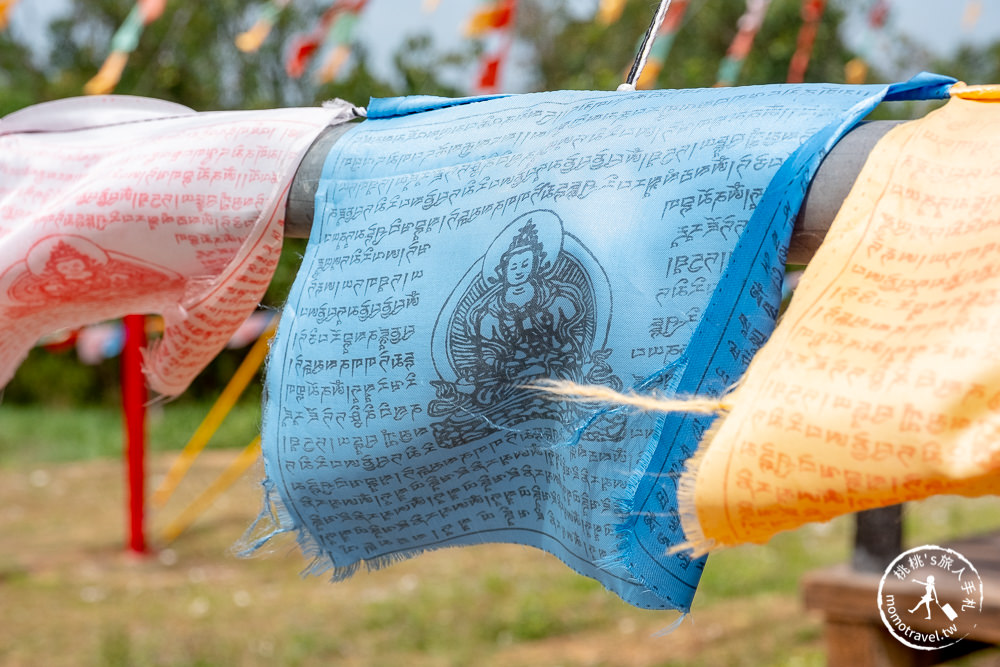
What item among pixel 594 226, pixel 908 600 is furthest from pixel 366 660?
pixel 594 226

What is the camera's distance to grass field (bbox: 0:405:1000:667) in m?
2.87

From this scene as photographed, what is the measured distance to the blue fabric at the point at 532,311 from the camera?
587 millimetres

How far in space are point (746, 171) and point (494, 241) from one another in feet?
0.53

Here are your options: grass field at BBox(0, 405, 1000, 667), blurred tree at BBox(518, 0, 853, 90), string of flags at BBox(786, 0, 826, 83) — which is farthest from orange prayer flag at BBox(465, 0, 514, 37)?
blurred tree at BBox(518, 0, 853, 90)

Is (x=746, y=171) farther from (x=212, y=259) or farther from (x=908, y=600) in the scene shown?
(x=908, y=600)

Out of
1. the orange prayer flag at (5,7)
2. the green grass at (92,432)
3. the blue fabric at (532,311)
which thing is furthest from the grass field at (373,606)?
the blue fabric at (532,311)

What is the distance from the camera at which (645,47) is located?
0.78 metres

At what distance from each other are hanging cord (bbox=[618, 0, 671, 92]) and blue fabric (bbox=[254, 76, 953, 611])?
0.20 ft

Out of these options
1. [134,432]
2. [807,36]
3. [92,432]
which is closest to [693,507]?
[134,432]

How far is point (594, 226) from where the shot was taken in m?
0.62

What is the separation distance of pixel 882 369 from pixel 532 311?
0.23 meters

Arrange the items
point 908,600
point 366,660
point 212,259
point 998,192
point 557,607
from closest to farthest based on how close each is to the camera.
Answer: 1. point 998,192
2. point 212,259
3. point 908,600
4. point 366,660
5. point 557,607

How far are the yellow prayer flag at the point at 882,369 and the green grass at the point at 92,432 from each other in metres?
5.23

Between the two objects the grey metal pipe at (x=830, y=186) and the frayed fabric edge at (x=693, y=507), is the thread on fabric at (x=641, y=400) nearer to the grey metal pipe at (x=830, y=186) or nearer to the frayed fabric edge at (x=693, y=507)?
the frayed fabric edge at (x=693, y=507)
